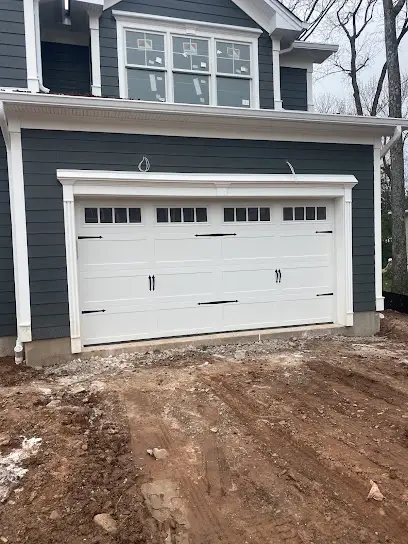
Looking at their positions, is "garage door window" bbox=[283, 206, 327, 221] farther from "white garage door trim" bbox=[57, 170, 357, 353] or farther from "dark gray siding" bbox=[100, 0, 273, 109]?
"dark gray siding" bbox=[100, 0, 273, 109]

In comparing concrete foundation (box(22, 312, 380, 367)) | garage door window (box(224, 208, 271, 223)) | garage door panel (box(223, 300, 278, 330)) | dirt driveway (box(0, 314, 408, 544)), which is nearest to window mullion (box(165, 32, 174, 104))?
garage door window (box(224, 208, 271, 223))

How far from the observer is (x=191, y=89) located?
25.9 feet

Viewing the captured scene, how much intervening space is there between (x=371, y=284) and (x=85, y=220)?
15.2ft

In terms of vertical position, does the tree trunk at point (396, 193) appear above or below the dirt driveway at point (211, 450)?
above

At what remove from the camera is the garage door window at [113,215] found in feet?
20.7

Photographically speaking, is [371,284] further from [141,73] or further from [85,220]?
[141,73]

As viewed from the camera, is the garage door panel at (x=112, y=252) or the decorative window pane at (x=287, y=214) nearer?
the garage door panel at (x=112, y=252)

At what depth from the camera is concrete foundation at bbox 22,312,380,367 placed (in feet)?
19.7

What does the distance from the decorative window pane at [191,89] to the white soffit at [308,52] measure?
78.8 inches

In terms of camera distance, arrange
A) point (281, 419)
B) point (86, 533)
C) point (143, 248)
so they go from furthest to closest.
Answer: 1. point (143, 248)
2. point (281, 419)
3. point (86, 533)

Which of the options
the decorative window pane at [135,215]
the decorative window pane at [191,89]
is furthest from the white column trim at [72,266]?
the decorative window pane at [191,89]

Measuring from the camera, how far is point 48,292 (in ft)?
19.6

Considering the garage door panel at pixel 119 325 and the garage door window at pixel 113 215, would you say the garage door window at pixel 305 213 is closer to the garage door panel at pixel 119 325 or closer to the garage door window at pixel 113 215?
the garage door window at pixel 113 215

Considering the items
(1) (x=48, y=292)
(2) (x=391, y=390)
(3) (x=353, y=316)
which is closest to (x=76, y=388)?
(1) (x=48, y=292)
